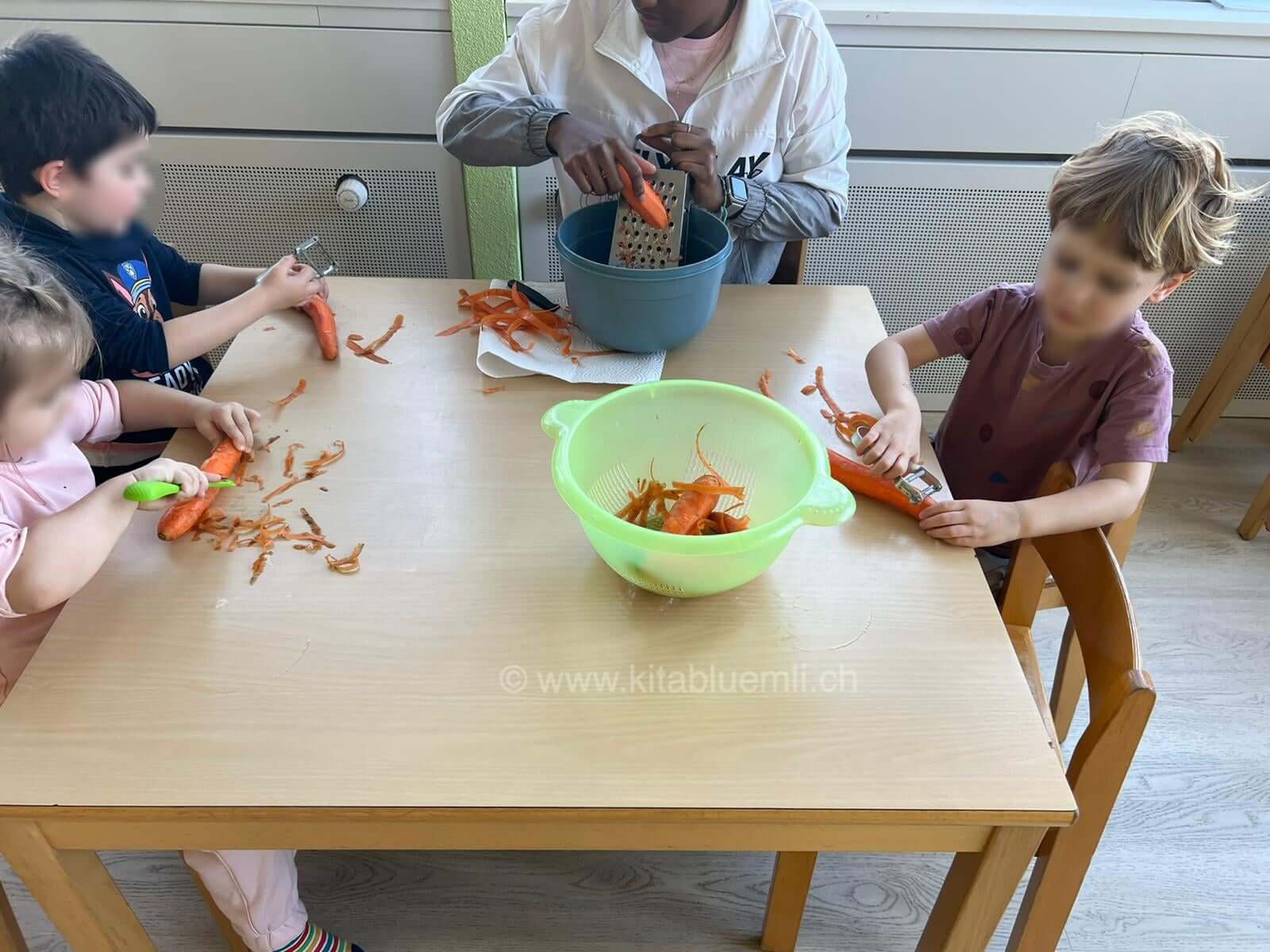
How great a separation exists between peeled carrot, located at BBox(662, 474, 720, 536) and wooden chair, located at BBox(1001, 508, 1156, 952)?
1.18 ft

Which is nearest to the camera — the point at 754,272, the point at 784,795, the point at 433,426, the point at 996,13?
the point at 784,795

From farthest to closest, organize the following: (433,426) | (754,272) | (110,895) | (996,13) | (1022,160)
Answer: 1. (1022,160)
2. (996,13)
3. (754,272)
4. (433,426)
5. (110,895)

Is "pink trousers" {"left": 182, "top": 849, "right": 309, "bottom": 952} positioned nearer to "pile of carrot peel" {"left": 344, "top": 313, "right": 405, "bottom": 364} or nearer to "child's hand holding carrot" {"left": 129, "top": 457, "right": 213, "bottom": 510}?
"child's hand holding carrot" {"left": 129, "top": 457, "right": 213, "bottom": 510}

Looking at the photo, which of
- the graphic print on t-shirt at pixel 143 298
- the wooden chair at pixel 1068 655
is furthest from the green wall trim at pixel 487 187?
the wooden chair at pixel 1068 655

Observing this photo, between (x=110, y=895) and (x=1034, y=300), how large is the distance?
125 centimetres

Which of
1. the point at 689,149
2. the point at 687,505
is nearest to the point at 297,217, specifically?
the point at 689,149

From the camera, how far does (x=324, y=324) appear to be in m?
1.14

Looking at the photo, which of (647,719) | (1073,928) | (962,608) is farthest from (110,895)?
(1073,928)

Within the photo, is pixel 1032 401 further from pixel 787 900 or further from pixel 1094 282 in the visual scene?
pixel 787 900

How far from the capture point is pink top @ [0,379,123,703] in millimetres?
869

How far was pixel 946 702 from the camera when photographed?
727 mm

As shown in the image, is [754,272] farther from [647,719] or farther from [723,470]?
[647,719]

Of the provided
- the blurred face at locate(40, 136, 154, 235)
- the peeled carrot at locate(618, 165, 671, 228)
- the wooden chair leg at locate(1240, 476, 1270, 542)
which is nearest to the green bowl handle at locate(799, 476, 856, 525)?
the peeled carrot at locate(618, 165, 671, 228)

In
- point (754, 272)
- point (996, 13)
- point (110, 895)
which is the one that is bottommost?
point (110, 895)
